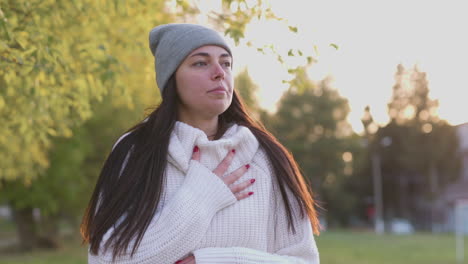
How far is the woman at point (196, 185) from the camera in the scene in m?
2.48

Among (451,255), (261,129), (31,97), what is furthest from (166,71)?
(451,255)

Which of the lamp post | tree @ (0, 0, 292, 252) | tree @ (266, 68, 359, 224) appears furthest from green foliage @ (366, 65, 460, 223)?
tree @ (0, 0, 292, 252)

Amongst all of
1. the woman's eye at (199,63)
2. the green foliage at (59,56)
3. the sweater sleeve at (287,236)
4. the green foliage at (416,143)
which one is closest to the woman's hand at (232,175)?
the sweater sleeve at (287,236)

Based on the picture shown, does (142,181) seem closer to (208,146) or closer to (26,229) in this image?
(208,146)

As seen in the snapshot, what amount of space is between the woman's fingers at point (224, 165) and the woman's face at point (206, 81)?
0.18 metres

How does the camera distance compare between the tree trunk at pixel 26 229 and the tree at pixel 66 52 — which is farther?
the tree trunk at pixel 26 229

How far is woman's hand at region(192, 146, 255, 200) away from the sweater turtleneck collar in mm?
21

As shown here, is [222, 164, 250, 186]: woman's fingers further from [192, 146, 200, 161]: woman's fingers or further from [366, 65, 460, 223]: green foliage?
[366, 65, 460, 223]: green foliage

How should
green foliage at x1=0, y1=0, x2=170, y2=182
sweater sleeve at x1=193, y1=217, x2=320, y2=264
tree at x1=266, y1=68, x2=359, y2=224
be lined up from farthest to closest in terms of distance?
tree at x1=266, y1=68, x2=359, y2=224 < green foliage at x1=0, y1=0, x2=170, y2=182 < sweater sleeve at x1=193, y1=217, x2=320, y2=264

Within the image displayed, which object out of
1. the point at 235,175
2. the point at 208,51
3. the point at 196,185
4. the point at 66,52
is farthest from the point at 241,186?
the point at 66,52

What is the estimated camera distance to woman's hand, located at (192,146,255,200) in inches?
103

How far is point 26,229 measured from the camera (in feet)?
85.6

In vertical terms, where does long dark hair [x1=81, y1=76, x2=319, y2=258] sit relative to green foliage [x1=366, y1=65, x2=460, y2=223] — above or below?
above

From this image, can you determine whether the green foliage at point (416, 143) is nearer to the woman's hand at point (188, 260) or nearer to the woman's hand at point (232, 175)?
the woman's hand at point (232, 175)
